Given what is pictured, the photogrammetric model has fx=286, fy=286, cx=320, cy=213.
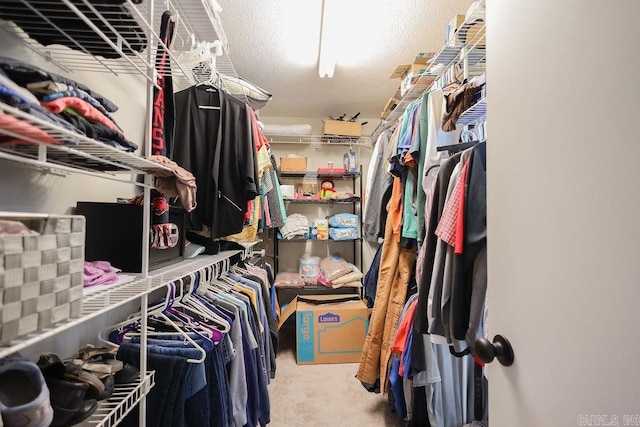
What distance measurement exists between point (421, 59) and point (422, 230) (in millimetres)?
1139

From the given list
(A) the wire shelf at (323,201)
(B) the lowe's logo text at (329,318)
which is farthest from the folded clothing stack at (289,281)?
(A) the wire shelf at (323,201)

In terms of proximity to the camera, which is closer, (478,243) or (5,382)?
(5,382)

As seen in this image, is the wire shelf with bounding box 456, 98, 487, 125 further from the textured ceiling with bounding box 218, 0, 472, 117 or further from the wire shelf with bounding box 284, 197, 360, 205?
the wire shelf with bounding box 284, 197, 360, 205

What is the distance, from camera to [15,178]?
0.79 m

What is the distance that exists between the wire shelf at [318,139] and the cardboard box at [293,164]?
0.78 feet

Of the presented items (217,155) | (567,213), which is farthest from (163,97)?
(567,213)

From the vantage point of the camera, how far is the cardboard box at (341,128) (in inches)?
112

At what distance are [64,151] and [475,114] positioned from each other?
139cm

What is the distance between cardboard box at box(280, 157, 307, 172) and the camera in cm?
294

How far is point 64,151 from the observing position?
2.03ft

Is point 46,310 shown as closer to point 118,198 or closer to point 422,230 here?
point 118,198

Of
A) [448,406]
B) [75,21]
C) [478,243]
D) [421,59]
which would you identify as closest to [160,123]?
[75,21]

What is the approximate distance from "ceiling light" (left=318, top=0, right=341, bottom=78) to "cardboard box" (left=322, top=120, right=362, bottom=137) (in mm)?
778

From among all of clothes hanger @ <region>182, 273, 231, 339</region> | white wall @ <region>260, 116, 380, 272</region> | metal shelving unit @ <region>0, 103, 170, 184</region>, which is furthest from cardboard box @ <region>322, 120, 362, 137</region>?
metal shelving unit @ <region>0, 103, 170, 184</region>
